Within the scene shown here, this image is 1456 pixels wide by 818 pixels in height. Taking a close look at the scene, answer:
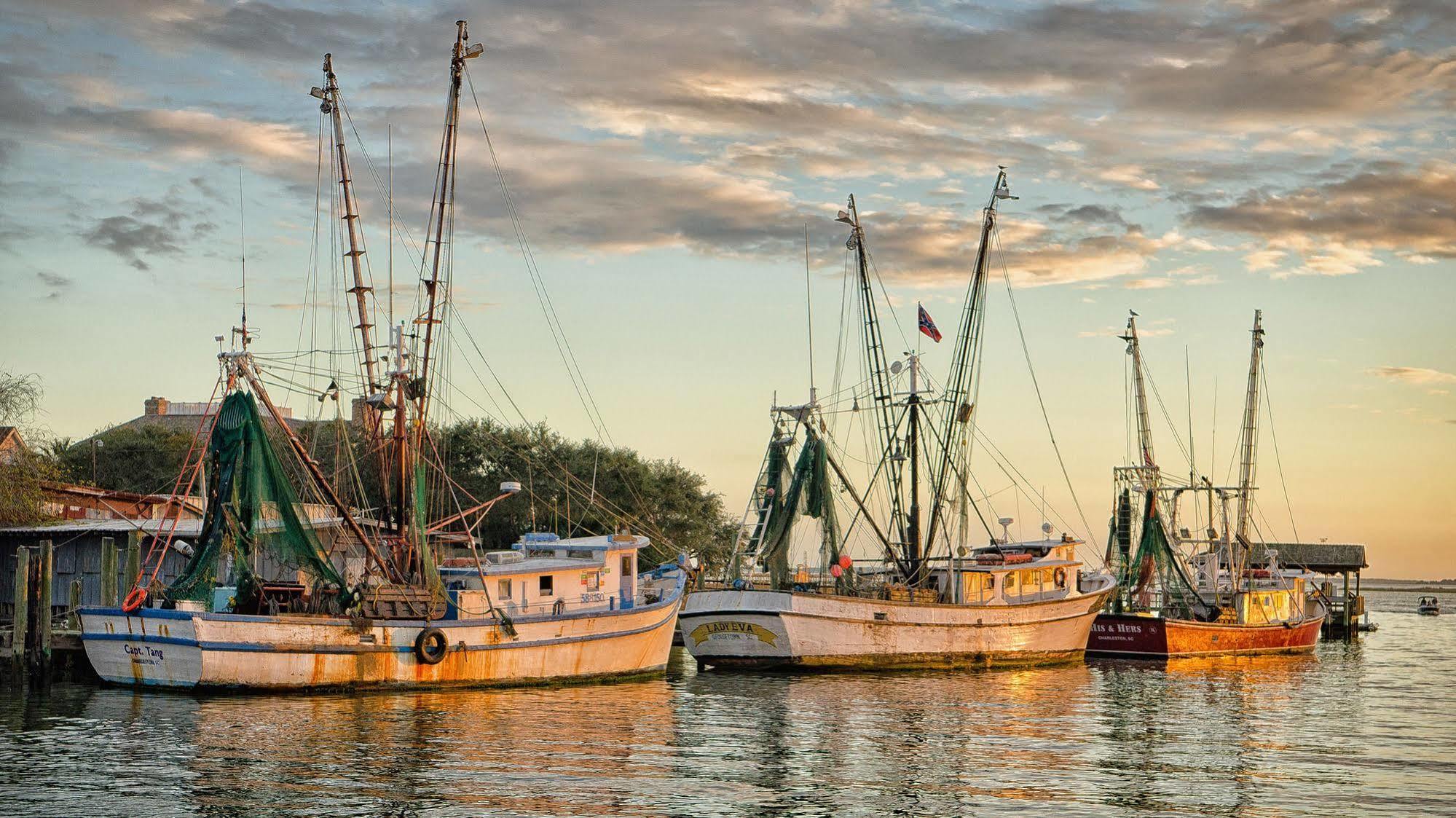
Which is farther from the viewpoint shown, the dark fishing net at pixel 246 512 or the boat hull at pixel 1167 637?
the boat hull at pixel 1167 637

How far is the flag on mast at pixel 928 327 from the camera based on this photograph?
56.8 meters

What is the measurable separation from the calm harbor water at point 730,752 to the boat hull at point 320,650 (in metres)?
0.72

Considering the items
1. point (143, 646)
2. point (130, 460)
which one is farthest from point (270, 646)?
point (130, 460)

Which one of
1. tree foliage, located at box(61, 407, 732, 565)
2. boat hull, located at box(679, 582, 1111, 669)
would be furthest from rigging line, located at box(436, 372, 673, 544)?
boat hull, located at box(679, 582, 1111, 669)

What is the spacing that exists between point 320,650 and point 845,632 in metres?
18.1

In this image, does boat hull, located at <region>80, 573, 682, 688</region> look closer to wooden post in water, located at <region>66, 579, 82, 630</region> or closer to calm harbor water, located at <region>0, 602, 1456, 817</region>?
calm harbor water, located at <region>0, 602, 1456, 817</region>

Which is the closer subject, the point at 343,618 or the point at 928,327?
the point at 343,618

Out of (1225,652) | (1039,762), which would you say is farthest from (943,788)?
(1225,652)

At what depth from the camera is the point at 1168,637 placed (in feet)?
203

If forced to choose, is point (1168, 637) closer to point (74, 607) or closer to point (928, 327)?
point (928, 327)

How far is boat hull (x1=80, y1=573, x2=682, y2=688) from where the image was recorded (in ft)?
126

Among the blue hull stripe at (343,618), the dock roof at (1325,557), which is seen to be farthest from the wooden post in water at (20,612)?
the dock roof at (1325,557)

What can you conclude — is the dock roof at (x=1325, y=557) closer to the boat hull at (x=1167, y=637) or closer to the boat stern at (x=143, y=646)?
the boat hull at (x=1167, y=637)

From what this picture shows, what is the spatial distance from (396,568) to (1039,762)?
19566 mm
